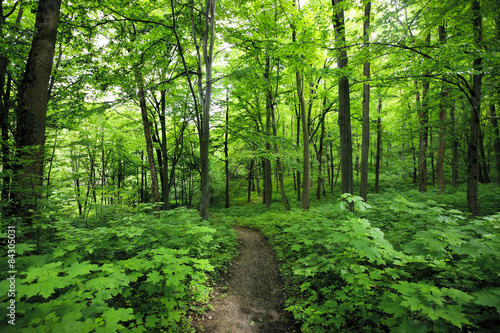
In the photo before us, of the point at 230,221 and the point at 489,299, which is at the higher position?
the point at 489,299

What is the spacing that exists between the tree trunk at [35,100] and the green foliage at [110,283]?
3.68 ft

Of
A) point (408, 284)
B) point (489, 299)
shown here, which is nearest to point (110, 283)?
point (408, 284)

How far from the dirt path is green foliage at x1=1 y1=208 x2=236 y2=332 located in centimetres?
41

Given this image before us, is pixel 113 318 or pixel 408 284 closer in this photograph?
pixel 113 318

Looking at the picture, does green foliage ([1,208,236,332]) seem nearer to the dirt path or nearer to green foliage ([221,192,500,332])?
the dirt path

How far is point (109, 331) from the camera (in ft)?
6.12

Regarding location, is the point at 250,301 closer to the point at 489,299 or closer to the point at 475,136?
the point at 489,299

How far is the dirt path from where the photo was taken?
3439 millimetres

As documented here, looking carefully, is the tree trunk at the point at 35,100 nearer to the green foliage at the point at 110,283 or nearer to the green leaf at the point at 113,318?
the green foliage at the point at 110,283

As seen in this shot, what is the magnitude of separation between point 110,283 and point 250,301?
3030 millimetres

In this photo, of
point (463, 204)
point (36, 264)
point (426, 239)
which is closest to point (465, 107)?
point (463, 204)

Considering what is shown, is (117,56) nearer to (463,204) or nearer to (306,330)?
(306,330)

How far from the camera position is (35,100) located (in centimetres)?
410

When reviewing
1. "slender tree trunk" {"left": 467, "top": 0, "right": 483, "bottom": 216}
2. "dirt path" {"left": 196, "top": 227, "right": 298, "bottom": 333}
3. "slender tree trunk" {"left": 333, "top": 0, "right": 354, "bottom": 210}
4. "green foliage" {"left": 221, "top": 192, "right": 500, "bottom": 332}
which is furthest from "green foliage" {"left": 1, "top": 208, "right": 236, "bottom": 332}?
"slender tree trunk" {"left": 467, "top": 0, "right": 483, "bottom": 216}
